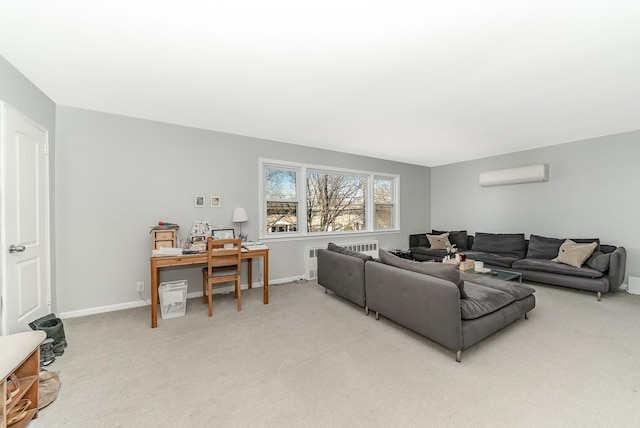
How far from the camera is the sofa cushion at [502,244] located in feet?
15.4

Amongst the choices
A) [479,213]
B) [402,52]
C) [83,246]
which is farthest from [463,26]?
[479,213]

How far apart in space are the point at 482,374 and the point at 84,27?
3693 mm

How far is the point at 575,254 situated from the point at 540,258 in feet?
1.92

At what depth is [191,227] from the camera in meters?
3.60

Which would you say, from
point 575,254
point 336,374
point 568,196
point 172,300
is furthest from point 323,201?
point 568,196

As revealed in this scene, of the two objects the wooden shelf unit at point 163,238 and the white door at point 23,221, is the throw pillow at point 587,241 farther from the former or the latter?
the white door at point 23,221

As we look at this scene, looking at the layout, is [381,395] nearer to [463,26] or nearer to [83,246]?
[463,26]

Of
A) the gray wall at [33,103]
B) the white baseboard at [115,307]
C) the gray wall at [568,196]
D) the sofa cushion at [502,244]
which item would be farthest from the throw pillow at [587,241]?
the gray wall at [33,103]

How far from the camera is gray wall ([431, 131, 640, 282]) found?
385 cm

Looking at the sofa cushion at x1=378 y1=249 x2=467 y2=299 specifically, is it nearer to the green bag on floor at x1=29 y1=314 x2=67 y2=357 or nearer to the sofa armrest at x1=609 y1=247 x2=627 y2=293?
the sofa armrest at x1=609 y1=247 x2=627 y2=293

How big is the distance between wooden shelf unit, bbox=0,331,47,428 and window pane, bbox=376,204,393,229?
→ 206 inches

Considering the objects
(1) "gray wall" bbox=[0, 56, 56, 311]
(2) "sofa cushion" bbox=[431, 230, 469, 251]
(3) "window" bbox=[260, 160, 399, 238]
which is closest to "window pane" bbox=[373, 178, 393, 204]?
(3) "window" bbox=[260, 160, 399, 238]

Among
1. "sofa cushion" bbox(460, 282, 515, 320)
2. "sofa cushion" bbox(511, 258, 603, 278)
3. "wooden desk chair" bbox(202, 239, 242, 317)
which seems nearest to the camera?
"sofa cushion" bbox(460, 282, 515, 320)

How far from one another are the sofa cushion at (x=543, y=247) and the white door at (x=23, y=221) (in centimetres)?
656
